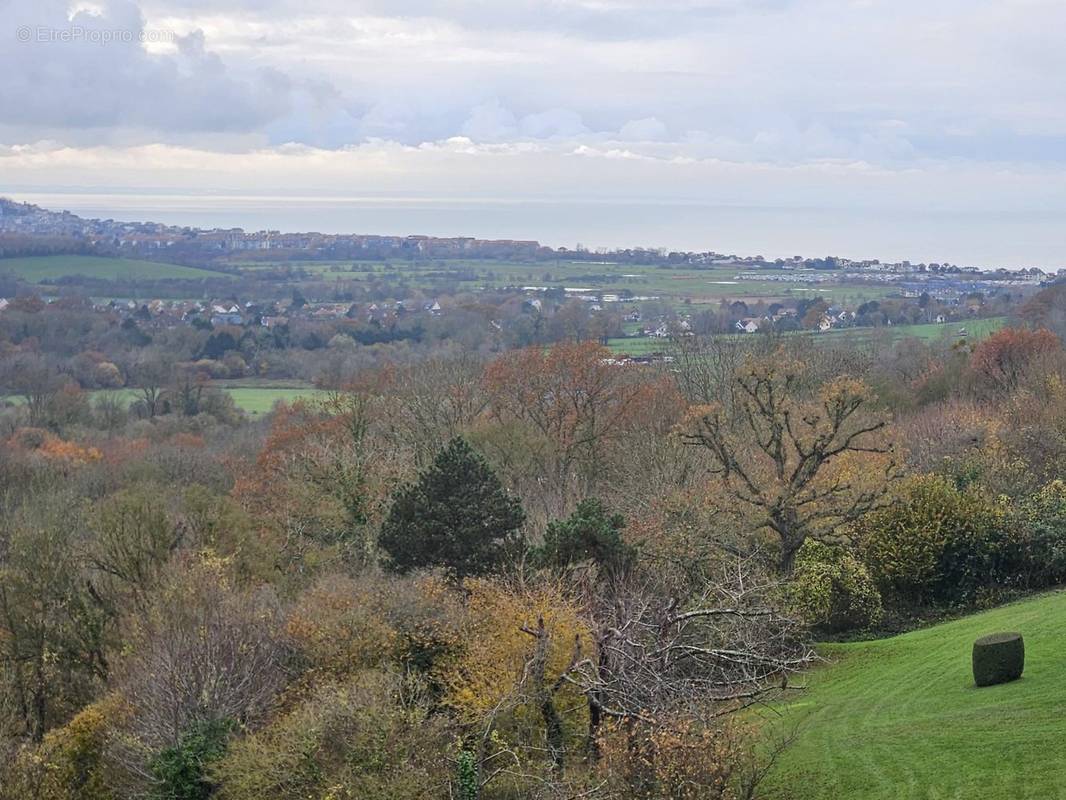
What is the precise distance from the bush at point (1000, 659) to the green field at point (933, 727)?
209 millimetres

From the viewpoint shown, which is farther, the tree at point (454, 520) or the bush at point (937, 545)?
the bush at point (937, 545)

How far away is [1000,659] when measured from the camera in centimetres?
1812

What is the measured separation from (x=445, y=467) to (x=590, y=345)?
18157 millimetres

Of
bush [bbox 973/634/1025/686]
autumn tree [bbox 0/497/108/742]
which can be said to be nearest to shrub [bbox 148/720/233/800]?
autumn tree [bbox 0/497/108/742]

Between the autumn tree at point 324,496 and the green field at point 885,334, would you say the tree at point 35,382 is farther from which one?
the green field at point 885,334

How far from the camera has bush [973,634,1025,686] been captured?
18.1 m

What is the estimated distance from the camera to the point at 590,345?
144ft

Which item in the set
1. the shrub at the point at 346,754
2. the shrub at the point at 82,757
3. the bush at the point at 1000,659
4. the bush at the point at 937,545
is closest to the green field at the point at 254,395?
the bush at the point at 937,545

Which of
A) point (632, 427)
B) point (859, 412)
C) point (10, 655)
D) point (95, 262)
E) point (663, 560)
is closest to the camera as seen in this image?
point (10, 655)

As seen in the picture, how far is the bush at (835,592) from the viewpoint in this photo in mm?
25234

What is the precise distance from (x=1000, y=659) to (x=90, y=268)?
415 ft

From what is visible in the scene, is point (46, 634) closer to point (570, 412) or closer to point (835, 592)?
point (835, 592)

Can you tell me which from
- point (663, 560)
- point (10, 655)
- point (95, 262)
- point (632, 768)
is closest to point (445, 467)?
point (663, 560)

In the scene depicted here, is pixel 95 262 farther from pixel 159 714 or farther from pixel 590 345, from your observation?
pixel 159 714
